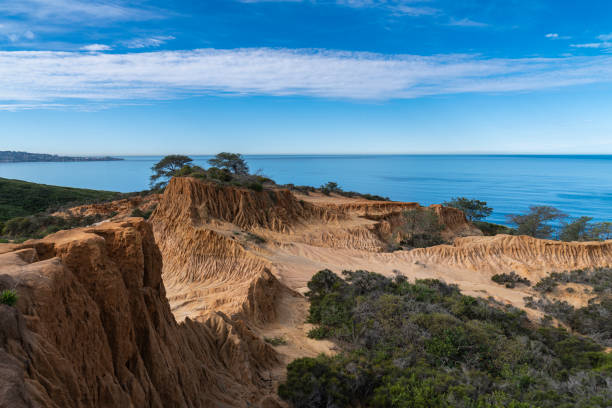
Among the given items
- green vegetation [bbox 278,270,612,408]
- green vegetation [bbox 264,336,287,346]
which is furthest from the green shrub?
green vegetation [bbox 264,336,287,346]

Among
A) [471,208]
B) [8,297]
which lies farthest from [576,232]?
[8,297]

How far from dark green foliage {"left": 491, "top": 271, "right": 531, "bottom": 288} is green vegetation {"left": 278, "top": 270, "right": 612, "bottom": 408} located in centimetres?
561

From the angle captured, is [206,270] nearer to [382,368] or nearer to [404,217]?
[382,368]

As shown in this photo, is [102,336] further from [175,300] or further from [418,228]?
[418,228]

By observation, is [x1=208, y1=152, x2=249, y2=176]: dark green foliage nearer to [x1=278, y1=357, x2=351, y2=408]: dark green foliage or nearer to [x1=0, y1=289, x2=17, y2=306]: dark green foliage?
[x1=278, y1=357, x2=351, y2=408]: dark green foliage

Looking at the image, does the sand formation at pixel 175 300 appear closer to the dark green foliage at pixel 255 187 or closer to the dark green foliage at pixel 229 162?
the dark green foliage at pixel 255 187

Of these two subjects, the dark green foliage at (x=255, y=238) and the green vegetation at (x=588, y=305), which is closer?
the green vegetation at (x=588, y=305)

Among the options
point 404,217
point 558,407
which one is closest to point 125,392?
point 558,407

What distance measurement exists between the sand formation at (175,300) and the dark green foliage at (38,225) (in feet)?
36.5

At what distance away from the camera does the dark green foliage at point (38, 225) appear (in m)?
27.7

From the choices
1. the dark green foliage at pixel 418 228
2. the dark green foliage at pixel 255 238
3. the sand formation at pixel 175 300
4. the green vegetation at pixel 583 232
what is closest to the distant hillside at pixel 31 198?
the dark green foliage at pixel 255 238

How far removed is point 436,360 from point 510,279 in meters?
13.5

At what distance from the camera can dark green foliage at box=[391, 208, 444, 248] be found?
33.4 meters

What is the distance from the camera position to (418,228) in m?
35.0
